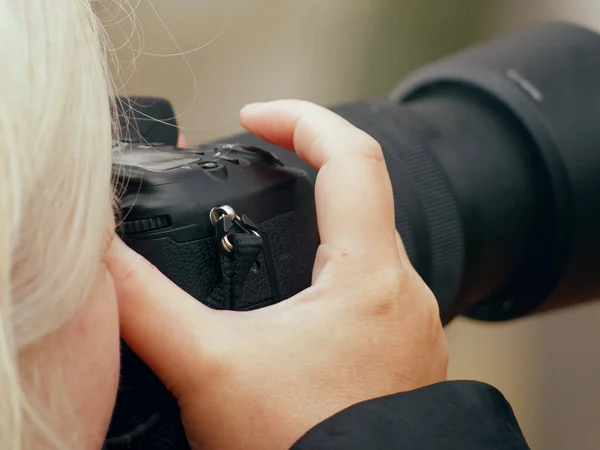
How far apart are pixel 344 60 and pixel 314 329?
2.26ft

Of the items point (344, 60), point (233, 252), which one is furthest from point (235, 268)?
point (344, 60)

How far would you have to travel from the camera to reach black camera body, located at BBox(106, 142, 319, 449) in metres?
0.28

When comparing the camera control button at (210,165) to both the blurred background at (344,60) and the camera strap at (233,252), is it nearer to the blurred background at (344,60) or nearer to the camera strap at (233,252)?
the camera strap at (233,252)

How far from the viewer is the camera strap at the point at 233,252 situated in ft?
0.94

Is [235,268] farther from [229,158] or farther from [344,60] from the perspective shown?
[344,60]

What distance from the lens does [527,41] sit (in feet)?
1.77

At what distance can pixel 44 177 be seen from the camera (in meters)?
0.21

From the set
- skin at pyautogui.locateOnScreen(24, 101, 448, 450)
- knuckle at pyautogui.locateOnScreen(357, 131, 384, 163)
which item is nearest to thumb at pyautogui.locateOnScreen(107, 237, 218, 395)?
skin at pyautogui.locateOnScreen(24, 101, 448, 450)

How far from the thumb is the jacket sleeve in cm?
5

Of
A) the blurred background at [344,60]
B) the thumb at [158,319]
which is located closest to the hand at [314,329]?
the thumb at [158,319]

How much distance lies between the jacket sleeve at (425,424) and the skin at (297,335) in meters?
0.02

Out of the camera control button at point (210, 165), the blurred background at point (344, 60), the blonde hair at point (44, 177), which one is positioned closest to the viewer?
the blonde hair at point (44, 177)

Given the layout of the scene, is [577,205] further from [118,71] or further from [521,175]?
[118,71]

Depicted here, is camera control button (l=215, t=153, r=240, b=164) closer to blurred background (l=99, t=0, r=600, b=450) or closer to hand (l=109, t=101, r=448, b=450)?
hand (l=109, t=101, r=448, b=450)
